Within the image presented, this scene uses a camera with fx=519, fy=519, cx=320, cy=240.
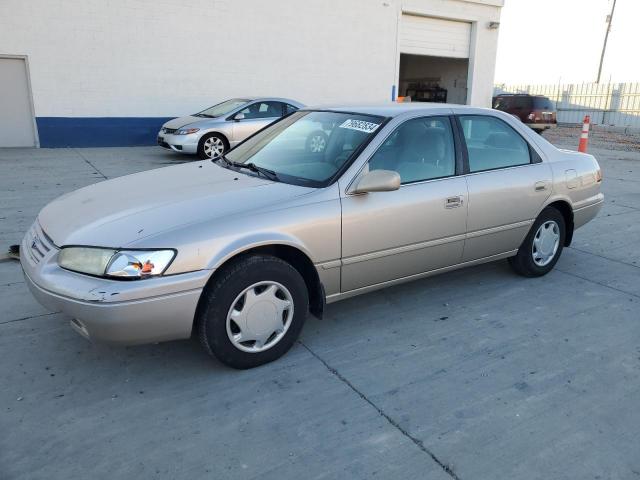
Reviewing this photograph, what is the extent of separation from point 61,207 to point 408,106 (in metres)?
2.63

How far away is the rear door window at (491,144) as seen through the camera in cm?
412

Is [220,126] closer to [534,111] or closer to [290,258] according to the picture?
[290,258]

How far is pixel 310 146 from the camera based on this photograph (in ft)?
12.6

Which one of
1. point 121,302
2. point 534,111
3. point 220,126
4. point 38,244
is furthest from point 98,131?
point 534,111

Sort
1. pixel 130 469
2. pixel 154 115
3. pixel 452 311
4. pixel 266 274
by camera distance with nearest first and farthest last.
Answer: pixel 130 469 → pixel 266 274 → pixel 452 311 → pixel 154 115

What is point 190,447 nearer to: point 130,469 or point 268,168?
point 130,469

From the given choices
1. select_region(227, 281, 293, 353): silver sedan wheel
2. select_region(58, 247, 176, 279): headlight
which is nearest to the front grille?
select_region(58, 247, 176, 279): headlight

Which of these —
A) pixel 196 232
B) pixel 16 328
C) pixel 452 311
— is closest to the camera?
pixel 196 232

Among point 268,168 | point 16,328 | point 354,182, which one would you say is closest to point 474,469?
point 354,182

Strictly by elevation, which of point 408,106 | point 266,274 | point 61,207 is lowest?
point 266,274

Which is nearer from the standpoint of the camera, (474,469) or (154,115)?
(474,469)

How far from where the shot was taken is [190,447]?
2484mm

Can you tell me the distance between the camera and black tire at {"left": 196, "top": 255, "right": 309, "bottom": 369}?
2.91m

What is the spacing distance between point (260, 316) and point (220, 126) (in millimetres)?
8675
